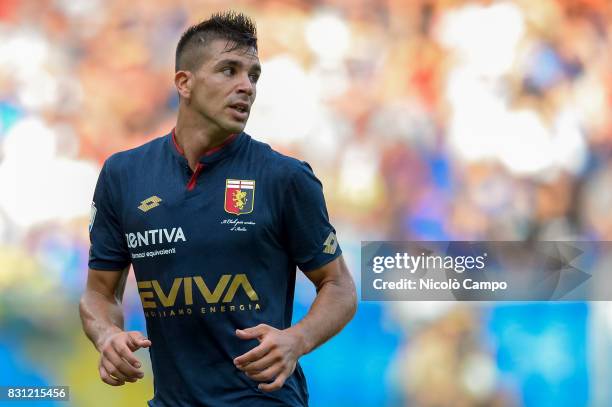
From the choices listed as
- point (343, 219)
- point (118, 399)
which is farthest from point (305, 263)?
point (118, 399)

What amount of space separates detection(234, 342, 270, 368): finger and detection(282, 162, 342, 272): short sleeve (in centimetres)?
42

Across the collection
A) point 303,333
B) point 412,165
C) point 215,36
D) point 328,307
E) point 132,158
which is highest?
point 412,165

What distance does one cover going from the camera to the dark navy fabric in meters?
2.68

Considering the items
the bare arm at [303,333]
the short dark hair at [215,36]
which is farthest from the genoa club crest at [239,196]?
the short dark hair at [215,36]

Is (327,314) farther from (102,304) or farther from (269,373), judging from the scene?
(102,304)

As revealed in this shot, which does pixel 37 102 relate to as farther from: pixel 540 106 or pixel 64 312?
pixel 540 106

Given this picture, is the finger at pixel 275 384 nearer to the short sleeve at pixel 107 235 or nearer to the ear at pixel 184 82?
the short sleeve at pixel 107 235

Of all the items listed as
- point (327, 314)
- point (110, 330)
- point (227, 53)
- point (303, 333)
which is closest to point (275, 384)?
point (303, 333)

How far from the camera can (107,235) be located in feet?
9.50

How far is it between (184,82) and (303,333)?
849mm

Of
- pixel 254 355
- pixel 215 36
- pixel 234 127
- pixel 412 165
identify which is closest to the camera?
pixel 254 355

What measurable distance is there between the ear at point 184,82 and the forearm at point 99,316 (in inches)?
23.6

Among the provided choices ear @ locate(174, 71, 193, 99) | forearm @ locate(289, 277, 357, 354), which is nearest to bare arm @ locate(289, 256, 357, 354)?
forearm @ locate(289, 277, 357, 354)

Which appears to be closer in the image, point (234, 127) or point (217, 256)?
point (217, 256)
